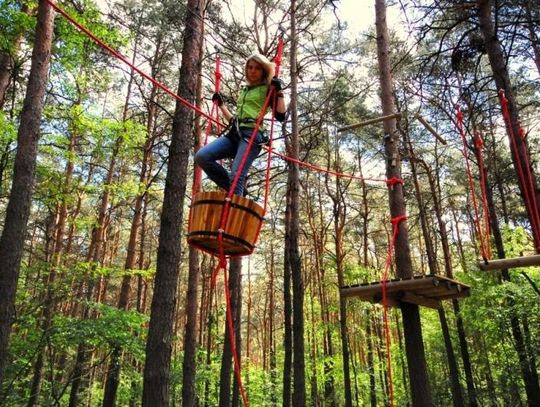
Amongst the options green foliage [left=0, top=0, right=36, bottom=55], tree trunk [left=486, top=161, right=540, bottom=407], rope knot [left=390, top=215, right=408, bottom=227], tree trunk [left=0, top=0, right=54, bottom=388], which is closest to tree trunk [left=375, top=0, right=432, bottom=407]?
rope knot [left=390, top=215, right=408, bottom=227]

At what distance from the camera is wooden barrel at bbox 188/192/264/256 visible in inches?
125

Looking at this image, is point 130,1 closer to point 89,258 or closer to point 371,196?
point 89,258

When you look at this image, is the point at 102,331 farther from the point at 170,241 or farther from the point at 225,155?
the point at 225,155

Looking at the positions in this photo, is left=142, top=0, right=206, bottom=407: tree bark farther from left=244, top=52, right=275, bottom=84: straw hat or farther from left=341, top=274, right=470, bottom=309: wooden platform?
left=341, top=274, right=470, bottom=309: wooden platform

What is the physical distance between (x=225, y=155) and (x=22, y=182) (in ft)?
13.5

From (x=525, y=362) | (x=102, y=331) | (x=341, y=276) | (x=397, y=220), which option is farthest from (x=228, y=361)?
(x=525, y=362)

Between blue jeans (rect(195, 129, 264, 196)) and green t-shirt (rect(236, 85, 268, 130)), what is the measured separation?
109 millimetres

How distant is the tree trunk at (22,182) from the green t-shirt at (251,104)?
13.5 feet

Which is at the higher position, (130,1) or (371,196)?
(130,1)

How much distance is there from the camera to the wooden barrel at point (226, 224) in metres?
3.18

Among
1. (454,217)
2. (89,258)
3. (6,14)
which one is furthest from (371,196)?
(6,14)

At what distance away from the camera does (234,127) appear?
11.8 ft

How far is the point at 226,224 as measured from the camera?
10.4 feet

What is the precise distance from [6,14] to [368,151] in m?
13.4
